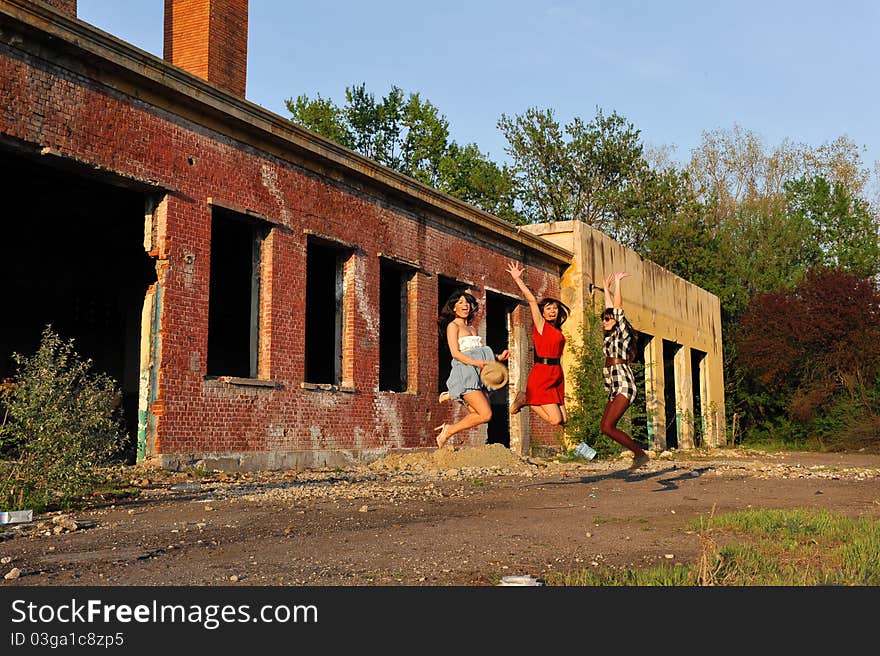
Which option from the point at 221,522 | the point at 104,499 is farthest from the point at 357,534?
the point at 104,499

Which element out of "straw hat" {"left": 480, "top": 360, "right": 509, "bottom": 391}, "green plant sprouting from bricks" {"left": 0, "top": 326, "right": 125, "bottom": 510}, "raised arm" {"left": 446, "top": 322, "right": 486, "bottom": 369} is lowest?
"green plant sprouting from bricks" {"left": 0, "top": 326, "right": 125, "bottom": 510}

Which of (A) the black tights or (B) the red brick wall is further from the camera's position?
(B) the red brick wall

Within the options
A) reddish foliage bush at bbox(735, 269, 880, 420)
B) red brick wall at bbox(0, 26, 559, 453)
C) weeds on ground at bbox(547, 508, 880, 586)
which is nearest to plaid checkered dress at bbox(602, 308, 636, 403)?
weeds on ground at bbox(547, 508, 880, 586)

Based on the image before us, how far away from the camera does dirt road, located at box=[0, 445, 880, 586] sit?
499 centimetres

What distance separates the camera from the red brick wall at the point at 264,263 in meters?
10.7

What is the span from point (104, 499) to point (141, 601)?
5151mm

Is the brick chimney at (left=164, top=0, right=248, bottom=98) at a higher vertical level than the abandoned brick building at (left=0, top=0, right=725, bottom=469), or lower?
higher

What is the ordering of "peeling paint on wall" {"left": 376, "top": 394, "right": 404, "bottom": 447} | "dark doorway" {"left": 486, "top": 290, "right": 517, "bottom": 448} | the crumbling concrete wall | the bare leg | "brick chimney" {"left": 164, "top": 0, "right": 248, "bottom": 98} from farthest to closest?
the crumbling concrete wall → "dark doorway" {"left": 486, "top": 290, "right": 517, "bottom": 448} → "brick chimney" {"left": 164, "top": 0, "right": 248, "bottom": 98} → "peeling paint on wall" {"left": 376, "top": 394, "right": 404, "bottom": 447} → the bare leg

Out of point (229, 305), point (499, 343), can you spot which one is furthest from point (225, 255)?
point (499, 343)

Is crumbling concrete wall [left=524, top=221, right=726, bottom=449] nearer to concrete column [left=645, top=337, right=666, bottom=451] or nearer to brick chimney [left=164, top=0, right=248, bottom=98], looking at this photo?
concrete column [left=645, top=337, right=666, bottom=451]

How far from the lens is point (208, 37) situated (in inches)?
754

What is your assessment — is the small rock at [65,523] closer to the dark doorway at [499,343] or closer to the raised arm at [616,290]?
the raised arm at [616,290]

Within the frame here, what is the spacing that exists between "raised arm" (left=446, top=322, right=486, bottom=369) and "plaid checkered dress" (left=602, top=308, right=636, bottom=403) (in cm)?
140

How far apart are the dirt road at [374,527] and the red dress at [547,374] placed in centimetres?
105
